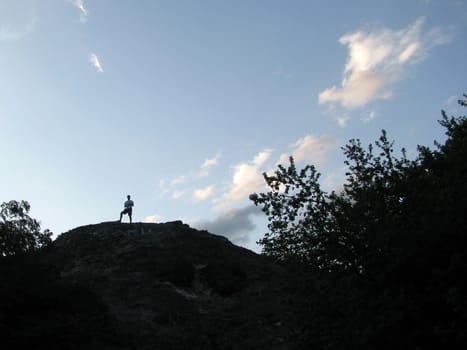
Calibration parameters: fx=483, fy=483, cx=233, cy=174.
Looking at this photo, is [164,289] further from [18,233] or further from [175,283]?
[18,233]

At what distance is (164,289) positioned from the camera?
3212 cm

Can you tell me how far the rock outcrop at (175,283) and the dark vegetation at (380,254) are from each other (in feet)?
22.2

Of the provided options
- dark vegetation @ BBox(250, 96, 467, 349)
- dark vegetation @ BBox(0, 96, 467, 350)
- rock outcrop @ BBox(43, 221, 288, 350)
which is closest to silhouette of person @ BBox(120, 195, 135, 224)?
rock outcrop @ BBox(43, 221, 288, 350)

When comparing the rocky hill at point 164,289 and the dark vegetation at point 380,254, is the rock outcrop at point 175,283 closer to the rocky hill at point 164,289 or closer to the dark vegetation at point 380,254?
the rocky hill at point 164,289

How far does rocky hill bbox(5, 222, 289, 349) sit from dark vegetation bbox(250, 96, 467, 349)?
152 inches

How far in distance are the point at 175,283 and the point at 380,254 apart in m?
24.3

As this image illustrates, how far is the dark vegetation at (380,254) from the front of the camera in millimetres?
10109

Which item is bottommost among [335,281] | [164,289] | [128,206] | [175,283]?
[335,281]

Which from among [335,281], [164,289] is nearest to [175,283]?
[164,289]

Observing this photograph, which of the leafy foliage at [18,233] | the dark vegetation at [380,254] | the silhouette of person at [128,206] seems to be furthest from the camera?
the silhouette of person at [128,206]

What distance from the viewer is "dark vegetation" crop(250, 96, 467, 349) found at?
10.1 metres

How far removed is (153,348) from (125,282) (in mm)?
10396

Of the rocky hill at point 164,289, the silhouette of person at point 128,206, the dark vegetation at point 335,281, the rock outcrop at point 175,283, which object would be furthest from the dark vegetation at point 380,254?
the silhouette of person at point 128,206

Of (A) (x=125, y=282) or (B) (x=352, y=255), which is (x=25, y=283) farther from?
(B) (x=352, y=255)
